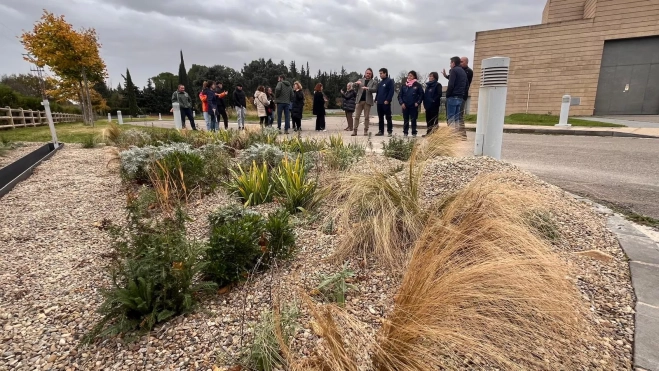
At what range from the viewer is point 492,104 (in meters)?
3.79

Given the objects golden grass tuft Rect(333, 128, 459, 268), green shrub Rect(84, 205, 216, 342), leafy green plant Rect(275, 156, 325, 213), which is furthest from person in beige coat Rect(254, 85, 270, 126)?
green shrub Rect(84, 205, 216, 342)

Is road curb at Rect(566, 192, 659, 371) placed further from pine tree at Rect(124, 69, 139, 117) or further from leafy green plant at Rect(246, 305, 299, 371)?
pine tree at Rect(124, 69, 139, 117)

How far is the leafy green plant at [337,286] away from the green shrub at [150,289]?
0.57m

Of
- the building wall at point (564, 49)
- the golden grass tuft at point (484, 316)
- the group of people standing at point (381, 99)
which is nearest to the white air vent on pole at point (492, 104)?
the group of people standing at point (381, 99)

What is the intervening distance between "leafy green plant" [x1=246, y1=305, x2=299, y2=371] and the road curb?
132 cm

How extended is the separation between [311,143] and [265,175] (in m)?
2.09

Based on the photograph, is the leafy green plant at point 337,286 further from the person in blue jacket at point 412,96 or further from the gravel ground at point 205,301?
the person in blue jacket at point 412,96

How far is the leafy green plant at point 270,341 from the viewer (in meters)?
1.24

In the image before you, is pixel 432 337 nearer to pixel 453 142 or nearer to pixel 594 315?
pixel 594 315

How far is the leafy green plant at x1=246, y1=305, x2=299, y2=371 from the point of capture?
124 centimetres

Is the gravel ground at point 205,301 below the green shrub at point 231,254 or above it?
below

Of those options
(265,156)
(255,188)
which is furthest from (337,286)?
(265,156)

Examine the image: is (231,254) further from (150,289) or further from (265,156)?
(265,156)

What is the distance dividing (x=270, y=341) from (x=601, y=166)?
19.3 ft
